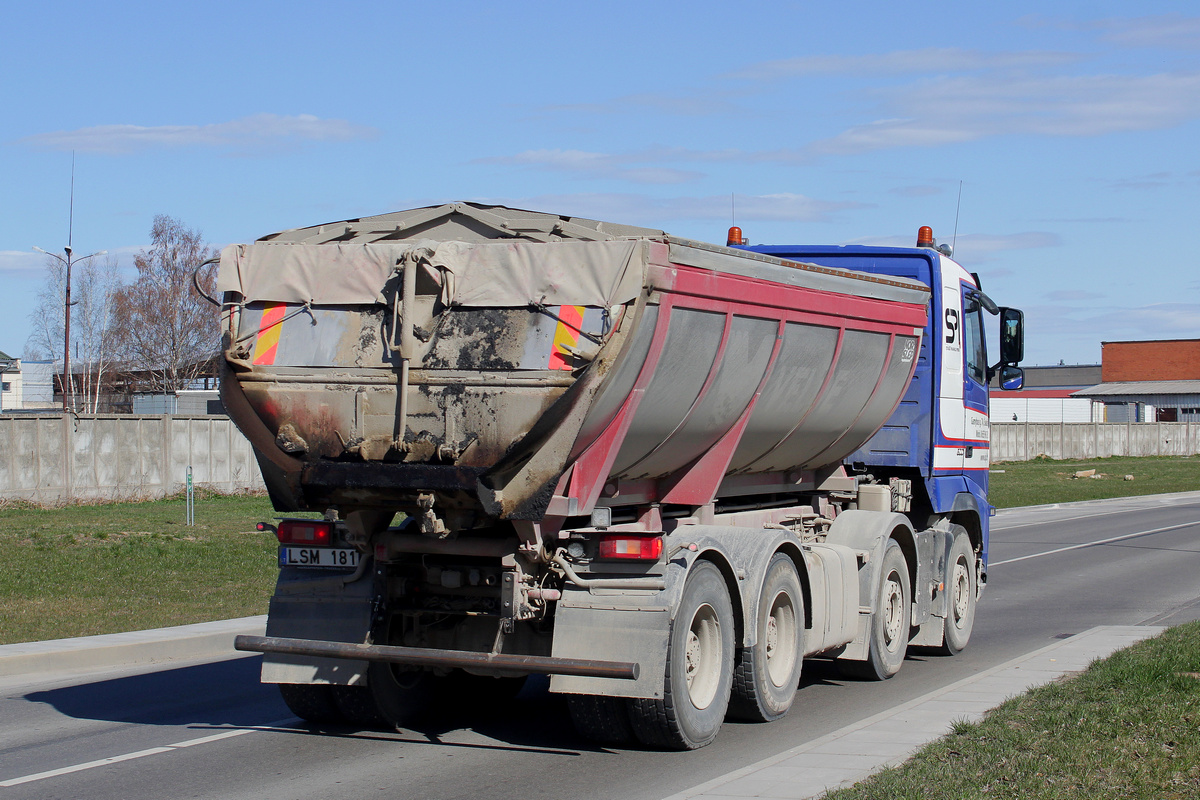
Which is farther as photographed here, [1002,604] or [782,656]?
[1002,604]

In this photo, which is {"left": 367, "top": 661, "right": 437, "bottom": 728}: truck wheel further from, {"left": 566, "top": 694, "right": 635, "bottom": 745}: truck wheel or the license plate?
{"left": 566, "top": 694, "right": 635, "bottom": 745}: truck wheel

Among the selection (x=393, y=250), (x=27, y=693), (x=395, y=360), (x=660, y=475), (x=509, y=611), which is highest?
(x=393, y=250)

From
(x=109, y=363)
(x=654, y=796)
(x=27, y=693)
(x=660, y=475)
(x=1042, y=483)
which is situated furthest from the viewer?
(x=109, y=363)

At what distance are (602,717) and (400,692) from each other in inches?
67.6

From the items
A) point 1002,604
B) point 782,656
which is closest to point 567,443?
point 782,656

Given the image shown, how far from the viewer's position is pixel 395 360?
763 centimetres

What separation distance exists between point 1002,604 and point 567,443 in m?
11.1

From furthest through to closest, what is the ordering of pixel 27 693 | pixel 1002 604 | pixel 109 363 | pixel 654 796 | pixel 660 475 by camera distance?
pixel 109 363 → pixel 1002 604 → pixel 27 693 → pixel 660 475 → pixel 654 796

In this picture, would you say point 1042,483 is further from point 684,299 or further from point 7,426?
point 684,299

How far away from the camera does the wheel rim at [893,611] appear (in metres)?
11.3

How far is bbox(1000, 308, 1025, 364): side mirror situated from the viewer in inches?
530

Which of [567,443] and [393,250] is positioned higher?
[393,250]

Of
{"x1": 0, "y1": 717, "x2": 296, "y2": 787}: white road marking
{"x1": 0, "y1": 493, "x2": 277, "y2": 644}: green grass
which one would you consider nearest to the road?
{"x1": 0, "y1": 717, "x2": 296, "y2": 787}: white road marking

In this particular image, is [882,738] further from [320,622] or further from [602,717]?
[320,622]
